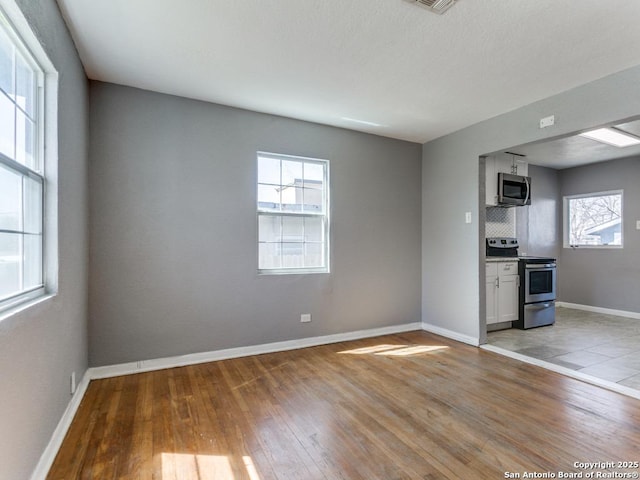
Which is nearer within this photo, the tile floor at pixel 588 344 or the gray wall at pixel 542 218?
the tile floor at pixel 588 344

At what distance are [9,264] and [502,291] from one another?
197 inches

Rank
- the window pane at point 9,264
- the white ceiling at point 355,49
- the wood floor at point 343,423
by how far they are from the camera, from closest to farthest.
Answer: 1. the window pane at point 9,264
2. the wood floor at point 343,423
3. the white ceiling at point 355,49

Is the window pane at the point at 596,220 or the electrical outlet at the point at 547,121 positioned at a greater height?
the electrical outlet at the point at 547,121

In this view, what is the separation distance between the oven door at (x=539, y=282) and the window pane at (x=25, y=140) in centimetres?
538

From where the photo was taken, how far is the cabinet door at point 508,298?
4.52 meters

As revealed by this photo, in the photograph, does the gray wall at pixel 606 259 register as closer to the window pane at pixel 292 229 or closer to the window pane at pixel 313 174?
the window pane at pixel 313 174

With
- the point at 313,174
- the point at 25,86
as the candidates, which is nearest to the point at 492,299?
the point at 313,174

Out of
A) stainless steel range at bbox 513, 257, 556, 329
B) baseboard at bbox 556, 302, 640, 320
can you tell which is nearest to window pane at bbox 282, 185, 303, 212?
stainless steel range at bbox 513, 257, 556, 329

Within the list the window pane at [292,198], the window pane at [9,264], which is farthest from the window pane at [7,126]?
the window pane at [292,198]

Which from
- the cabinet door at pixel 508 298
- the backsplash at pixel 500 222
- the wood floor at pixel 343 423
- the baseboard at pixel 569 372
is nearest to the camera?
the wood floor at pixel 343 423

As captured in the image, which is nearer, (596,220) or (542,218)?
(596,220)

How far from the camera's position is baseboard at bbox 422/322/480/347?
395 cm

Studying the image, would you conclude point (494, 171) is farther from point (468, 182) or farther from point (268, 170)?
point (268, 170)

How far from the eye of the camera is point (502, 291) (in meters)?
4.54
